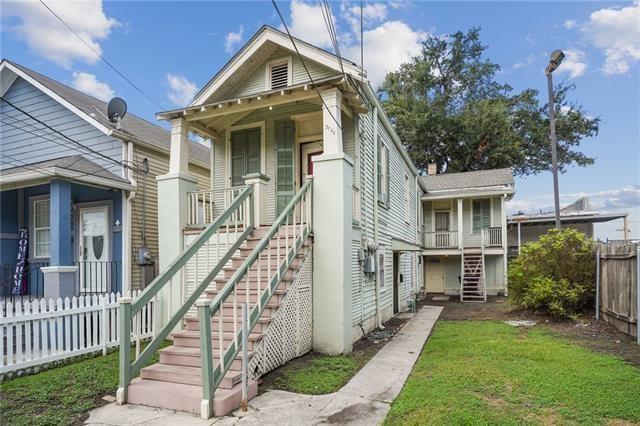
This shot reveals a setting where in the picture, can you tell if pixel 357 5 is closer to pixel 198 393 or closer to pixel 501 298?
pixel 198 393

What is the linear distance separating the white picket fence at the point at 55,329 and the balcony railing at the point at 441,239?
1448 centimetres

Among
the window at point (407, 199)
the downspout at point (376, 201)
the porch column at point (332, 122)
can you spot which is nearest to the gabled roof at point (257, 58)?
the porch column at point (332, 122)

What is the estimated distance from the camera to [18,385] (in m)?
4.95

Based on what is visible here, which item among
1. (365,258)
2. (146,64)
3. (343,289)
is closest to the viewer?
(343,289)

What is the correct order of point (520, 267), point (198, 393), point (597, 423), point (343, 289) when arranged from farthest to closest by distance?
point (520, 267), point (343, 289), point (198, 393), point (597, 423)

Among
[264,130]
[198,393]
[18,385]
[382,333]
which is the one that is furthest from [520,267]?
[18,385]

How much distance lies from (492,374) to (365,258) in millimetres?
3465

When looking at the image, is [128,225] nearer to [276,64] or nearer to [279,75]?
[279,75]

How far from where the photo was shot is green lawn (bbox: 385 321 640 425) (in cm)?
376

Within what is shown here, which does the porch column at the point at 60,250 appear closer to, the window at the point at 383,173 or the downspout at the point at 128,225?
the downspout at the point at 128,225

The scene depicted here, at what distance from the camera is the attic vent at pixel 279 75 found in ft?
27.6

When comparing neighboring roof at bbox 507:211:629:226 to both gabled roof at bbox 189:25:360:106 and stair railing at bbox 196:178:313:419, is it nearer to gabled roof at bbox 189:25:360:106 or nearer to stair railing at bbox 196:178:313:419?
gabled roof at bbox 189:25:360:106

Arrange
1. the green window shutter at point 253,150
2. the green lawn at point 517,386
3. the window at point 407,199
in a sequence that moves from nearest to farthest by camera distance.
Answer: the green lawn at point 517,386, the green window shutter at point 253,150, the window at point 407,199

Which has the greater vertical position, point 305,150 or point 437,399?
point 305,150
